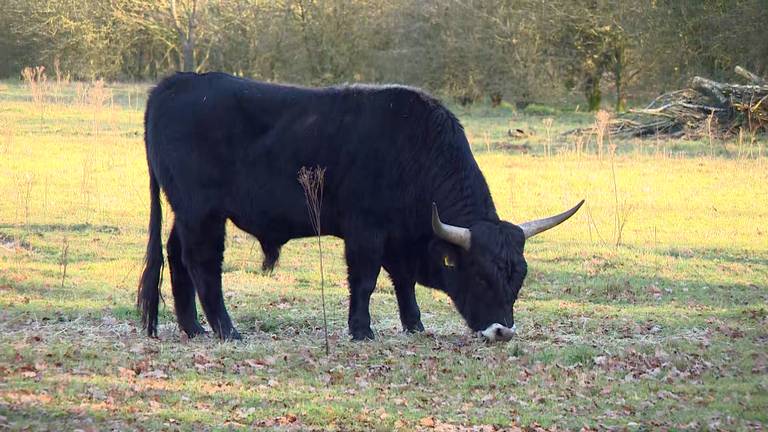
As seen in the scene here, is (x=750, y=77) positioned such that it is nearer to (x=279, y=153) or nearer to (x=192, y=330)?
(x=279, y=153)

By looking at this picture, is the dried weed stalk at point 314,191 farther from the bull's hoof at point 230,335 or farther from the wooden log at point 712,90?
the wooden log at point 712,90

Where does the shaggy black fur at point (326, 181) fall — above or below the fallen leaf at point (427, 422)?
above

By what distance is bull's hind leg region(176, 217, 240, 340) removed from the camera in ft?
31.3

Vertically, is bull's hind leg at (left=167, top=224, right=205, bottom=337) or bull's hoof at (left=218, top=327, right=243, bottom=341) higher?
bull's hind leg at (left=167, top=224, right=205, bottom=337)

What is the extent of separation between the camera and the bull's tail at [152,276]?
9516mm

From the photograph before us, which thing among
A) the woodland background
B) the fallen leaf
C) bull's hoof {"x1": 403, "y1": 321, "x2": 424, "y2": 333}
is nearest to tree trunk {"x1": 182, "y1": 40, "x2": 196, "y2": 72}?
the woodland background

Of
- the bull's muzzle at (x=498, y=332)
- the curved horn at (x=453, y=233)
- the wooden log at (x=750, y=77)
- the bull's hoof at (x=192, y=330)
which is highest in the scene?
the wooden log at (x=750, y=77)

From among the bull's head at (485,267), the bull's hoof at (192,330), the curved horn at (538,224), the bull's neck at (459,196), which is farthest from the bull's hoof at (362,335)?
the curved horn at (538,224)

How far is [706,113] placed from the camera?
25.7 m

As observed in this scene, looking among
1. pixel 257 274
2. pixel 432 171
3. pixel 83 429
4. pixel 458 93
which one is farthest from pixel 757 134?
pixel 83 429

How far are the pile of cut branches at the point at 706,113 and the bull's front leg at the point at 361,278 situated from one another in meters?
16.5

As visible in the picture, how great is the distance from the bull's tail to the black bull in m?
0.01

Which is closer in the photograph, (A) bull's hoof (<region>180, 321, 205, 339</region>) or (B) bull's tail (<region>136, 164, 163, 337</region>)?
(B) bull's tail (<region>136, 164, 163, 337</region>)

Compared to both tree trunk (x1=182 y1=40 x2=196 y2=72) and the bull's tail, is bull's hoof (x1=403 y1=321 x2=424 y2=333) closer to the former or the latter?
the bull's tail
